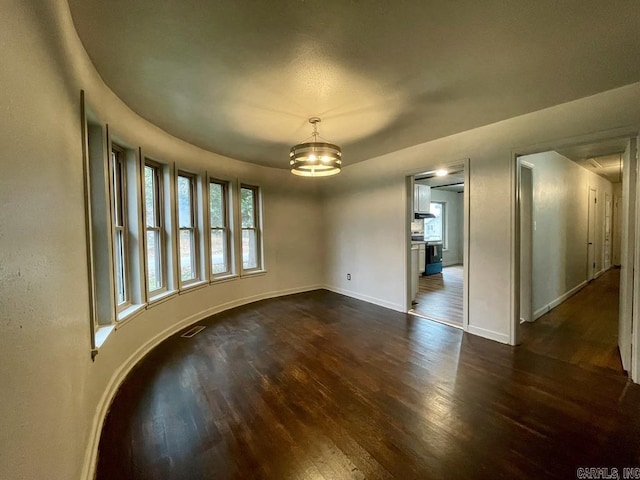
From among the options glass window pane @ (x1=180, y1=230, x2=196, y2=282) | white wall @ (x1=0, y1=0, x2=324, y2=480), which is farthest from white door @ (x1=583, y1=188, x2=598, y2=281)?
white wall @ (x1=0, y1=0, x2=324, y2=480)

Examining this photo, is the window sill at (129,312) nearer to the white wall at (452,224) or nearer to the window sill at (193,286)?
the window sill at (193,286)

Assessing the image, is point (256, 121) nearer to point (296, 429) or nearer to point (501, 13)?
point (501, 13)

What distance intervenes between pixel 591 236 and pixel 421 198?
11.8 ft

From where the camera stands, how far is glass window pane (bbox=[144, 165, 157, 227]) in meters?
3.29

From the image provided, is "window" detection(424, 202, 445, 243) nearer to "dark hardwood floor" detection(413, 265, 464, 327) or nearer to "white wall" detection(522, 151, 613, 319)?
"dark hardwood floor" detection(413, 265, 464, 327)

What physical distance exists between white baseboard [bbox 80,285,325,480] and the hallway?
3.90 m

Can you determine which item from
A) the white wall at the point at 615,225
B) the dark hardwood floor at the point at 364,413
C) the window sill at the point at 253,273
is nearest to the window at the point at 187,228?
the window sill at the point at 253,273

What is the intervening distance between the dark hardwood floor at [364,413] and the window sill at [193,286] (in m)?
0.72

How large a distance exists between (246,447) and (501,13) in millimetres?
2995

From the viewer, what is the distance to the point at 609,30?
1.65 meters

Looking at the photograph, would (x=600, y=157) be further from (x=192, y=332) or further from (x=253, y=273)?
(x=192, y=332)

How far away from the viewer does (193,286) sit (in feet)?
12.8

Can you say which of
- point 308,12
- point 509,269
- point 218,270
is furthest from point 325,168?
point 218,270

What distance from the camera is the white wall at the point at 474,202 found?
102 inches
